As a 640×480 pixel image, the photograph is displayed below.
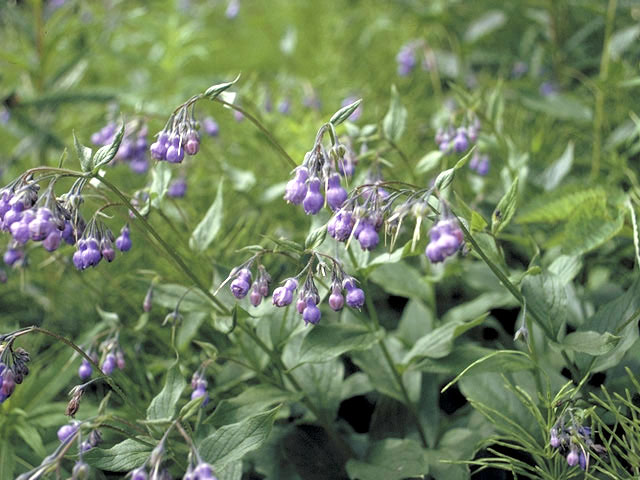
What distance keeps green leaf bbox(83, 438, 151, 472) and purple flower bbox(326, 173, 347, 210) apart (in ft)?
2.92

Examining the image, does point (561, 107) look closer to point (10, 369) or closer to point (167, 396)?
point (167, 396)

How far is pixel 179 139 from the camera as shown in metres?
2.00

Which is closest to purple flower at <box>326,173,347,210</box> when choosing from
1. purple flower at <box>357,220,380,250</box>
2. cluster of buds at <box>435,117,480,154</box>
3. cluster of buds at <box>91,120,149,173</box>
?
purple flower at <box>357,220,380,250</box>

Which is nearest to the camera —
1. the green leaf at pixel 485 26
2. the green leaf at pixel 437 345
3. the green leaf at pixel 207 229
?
the green leaf at pixel 437 345

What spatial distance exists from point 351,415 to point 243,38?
13.7 ft

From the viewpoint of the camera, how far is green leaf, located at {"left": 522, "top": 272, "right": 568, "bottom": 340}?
2.17 meters

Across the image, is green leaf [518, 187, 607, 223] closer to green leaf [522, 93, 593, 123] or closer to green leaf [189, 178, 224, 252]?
green leaf [522, 93, 593, 123]

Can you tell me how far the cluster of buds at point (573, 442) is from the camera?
1.79m

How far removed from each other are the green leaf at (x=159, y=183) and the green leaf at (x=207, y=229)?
0.20m

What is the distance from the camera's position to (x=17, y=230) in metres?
1.72

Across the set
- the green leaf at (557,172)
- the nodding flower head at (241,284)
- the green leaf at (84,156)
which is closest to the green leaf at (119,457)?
the nodding flower head at (241,284)

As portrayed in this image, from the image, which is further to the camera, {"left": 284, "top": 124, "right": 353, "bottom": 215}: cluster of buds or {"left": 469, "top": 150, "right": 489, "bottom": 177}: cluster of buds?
{"left": 469, "top": 150, "right": 489, "bottom": 177}: cluster of buds

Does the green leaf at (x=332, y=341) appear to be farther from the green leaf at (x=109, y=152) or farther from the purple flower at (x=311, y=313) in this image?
the green leaf at (x=109, y=152)

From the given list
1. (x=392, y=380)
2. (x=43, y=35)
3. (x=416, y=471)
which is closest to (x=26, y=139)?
(x=43, y=35)
